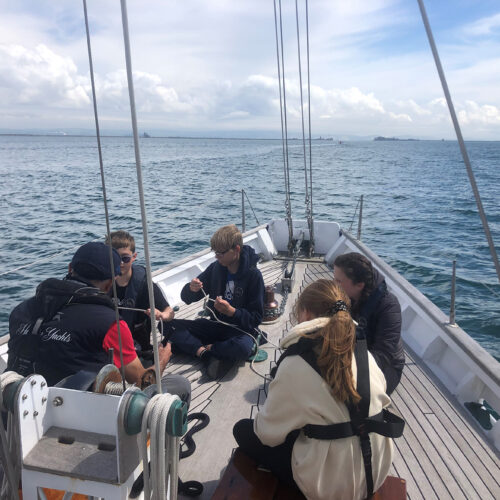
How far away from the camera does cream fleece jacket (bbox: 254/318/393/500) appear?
5.62ft

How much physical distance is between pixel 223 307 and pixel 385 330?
1.23m

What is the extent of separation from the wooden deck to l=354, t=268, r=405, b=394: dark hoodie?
450 millimetres

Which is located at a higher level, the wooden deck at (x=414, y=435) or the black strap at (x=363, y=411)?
the black strap at (x=363, y=411)

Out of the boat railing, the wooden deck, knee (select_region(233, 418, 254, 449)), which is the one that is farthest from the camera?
the boat railing

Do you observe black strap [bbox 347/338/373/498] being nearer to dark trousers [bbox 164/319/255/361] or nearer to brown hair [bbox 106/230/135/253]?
dark trousers [bbox 164/319/255/361]

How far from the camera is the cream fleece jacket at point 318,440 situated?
5.62 feet

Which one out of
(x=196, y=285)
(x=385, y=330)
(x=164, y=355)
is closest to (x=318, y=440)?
(x=385, y=330)

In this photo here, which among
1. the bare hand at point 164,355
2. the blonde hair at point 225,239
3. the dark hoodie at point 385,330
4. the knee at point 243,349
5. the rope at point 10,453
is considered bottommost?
the knee at point 243,349

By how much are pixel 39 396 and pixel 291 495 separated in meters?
1.19

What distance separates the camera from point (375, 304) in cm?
295

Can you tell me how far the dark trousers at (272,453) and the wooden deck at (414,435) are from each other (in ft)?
1.73

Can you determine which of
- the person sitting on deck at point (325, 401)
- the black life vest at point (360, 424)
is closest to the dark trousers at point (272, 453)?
the person sitting on deck at point (325, 401)

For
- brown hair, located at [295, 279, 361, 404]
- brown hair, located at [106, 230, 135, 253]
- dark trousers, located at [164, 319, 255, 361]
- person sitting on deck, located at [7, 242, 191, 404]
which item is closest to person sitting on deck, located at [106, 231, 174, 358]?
brown hair, located at [106, 230, 135, 253]

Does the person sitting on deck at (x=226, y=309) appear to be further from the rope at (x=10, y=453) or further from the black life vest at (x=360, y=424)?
the rope at (x=10, y=453)
